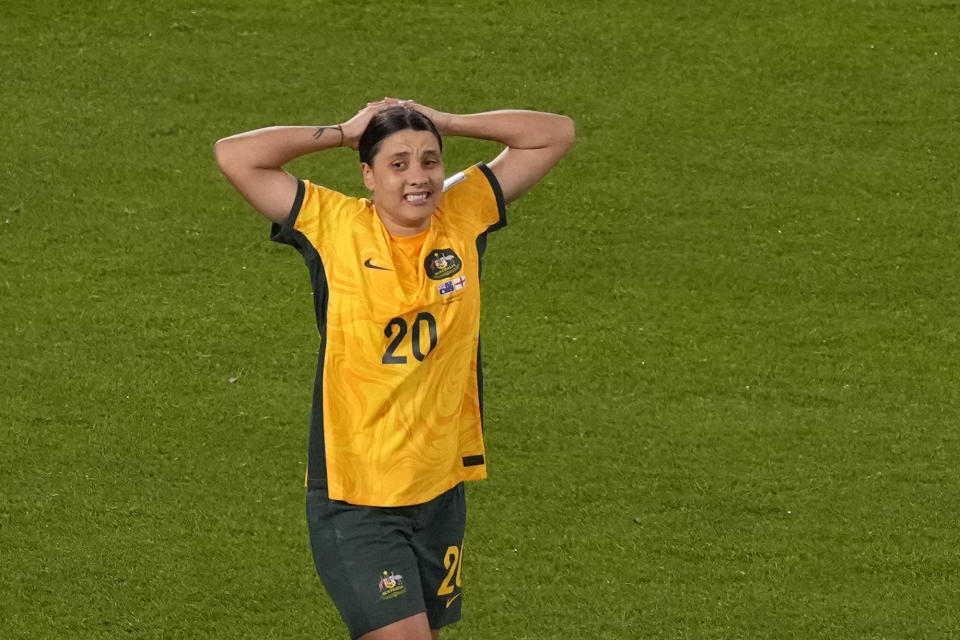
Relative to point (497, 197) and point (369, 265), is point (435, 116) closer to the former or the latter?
point (497, 197)

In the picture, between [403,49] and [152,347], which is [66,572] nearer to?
[152,347]

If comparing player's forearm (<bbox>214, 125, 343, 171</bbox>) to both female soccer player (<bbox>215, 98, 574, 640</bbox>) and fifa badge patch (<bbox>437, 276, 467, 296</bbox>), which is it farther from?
fifa badge patch (<bbox>437, 276, 467, 296</bbox>)

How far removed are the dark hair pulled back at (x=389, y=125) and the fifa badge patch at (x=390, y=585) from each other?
1178 mm

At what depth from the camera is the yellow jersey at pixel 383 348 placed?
15.0 feet

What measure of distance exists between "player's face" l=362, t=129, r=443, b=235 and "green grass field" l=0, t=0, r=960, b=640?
2066 mm

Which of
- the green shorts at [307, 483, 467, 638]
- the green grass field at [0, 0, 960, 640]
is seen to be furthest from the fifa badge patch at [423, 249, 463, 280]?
the green grass field at [0, 0, 960, 640]

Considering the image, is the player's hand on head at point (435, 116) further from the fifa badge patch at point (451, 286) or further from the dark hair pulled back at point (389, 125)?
the fifa badge patch at point (451, 286)

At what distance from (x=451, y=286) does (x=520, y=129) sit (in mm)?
643

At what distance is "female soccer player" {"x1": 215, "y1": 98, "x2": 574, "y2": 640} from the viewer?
180 inches

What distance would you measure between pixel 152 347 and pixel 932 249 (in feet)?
13.6

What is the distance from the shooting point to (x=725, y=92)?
988cm

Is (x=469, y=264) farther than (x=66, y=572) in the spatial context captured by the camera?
No

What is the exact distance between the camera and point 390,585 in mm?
4586

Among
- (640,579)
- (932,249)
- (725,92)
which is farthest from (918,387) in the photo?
(725,92)
